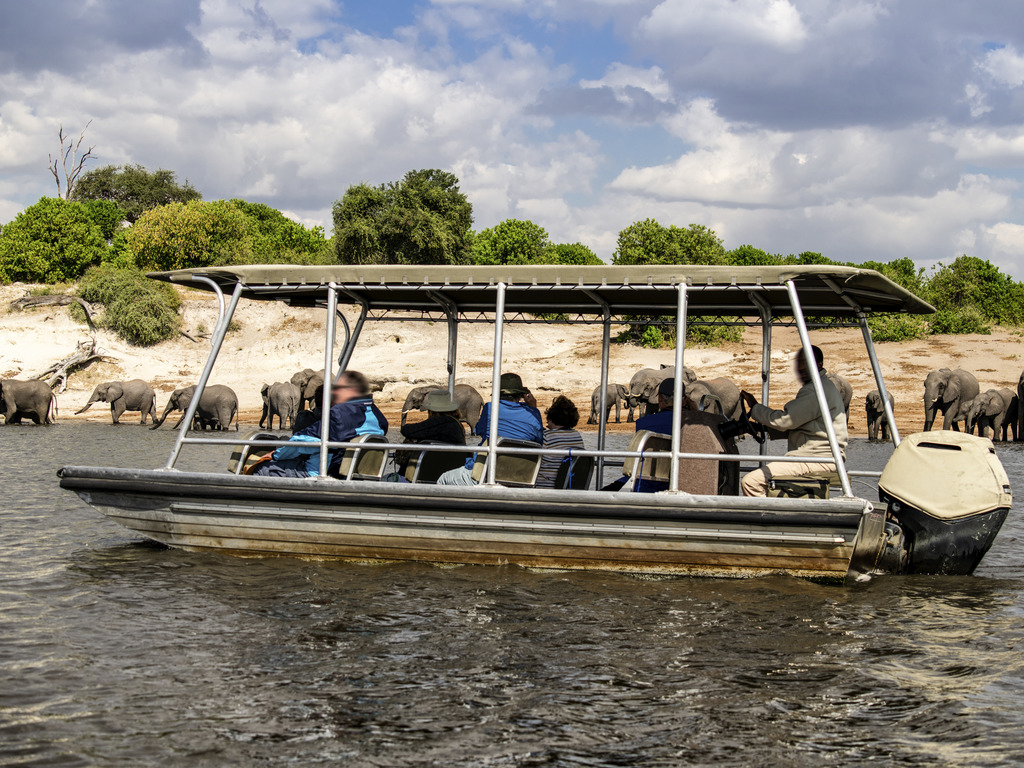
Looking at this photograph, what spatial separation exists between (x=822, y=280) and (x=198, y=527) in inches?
201

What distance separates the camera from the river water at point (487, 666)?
5.03 meters

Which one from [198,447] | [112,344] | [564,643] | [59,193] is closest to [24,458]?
[198,447]

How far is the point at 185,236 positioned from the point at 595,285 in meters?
40.1

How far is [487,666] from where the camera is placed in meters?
6.17

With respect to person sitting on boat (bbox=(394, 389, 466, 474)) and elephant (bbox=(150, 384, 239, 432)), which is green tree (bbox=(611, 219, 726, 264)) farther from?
person sitting on boat (bbox=(394, 389, 466, 474))

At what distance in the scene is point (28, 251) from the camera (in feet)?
143

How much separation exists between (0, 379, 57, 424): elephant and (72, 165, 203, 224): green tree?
41.7 metres

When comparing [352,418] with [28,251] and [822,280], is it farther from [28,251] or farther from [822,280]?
[28,251]

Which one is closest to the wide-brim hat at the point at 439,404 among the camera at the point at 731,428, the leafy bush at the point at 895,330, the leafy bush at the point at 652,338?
the camera at the point at 731,428

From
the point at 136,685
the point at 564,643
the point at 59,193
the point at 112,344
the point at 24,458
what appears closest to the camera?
the point at 136,685

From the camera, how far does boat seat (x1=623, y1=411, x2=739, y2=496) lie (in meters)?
7.67

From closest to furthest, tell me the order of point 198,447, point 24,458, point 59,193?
point 24,458
point 198,447
point 59,193

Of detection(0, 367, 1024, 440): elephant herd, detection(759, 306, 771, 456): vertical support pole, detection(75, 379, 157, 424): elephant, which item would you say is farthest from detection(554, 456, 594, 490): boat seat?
detection(75, 379, 157, 424): elephant

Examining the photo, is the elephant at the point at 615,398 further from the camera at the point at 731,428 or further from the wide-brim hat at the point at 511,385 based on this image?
the camera at the point at 731,428
